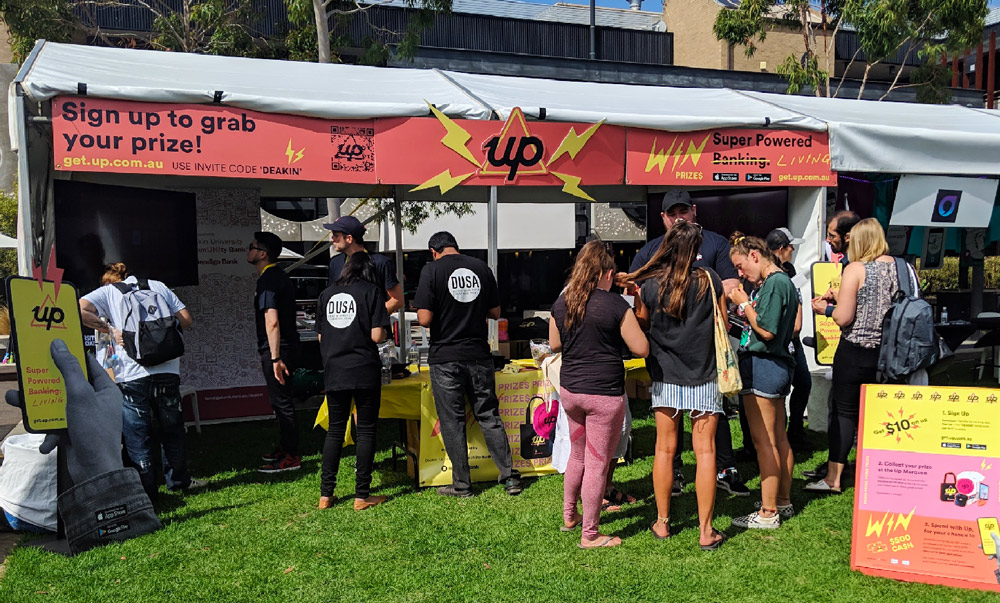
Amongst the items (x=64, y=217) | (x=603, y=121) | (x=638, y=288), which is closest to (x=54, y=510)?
(x=64, y=217)

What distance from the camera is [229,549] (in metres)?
4.05

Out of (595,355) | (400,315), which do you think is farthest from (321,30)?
(595,355)

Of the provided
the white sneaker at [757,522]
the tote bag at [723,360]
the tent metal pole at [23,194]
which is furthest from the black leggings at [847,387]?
the tent metal pole at [23,194]

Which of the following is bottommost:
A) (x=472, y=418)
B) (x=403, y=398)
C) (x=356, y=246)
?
(x=472, y=418)

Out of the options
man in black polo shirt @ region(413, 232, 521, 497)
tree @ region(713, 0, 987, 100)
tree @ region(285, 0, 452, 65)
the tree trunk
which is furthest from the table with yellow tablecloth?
tree @ region(713, 0, 987, 100)

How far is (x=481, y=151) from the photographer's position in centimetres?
538

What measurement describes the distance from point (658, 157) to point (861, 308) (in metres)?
2.12

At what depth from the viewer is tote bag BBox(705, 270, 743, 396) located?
373 centimetres

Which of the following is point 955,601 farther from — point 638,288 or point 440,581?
point 440,581

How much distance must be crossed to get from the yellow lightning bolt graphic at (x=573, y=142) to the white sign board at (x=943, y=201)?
2649 millimetres

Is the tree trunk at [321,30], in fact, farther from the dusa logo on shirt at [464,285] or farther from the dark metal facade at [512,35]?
the dusa logo on shirt at [464,285]

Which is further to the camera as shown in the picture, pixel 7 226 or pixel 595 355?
pixel 7 226

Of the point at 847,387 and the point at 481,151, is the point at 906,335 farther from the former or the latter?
the point at 481,151

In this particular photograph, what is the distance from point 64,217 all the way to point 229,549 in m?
2.45
